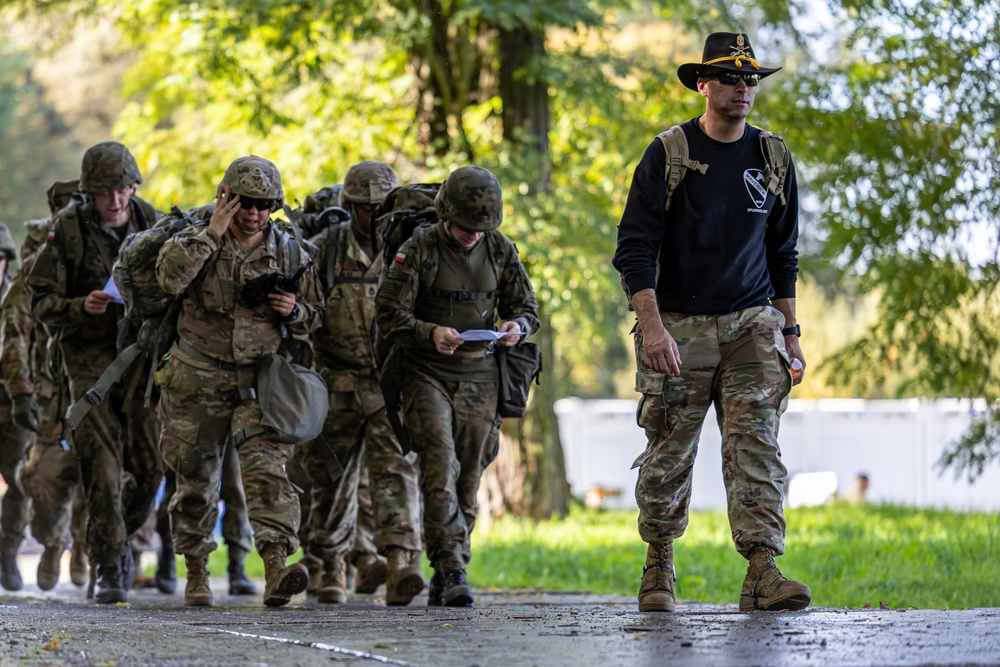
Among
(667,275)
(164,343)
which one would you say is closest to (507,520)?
(164,343)

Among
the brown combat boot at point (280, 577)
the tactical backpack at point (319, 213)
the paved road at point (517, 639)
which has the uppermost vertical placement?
the tactical backpack at point (319, 213)

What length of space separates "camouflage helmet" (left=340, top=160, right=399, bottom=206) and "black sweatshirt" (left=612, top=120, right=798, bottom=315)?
2.83 meters

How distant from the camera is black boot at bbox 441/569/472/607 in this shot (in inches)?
309

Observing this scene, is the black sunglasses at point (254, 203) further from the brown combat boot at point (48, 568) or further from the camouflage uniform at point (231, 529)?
the brown combat boot at point (48, 568)

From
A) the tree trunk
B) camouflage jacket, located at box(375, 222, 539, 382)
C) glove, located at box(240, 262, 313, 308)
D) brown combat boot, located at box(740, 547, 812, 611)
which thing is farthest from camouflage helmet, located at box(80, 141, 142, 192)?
the tree trunk

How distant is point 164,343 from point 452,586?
2041mm

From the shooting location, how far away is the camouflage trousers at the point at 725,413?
6.48 metres

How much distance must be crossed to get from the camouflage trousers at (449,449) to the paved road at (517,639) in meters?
1.10

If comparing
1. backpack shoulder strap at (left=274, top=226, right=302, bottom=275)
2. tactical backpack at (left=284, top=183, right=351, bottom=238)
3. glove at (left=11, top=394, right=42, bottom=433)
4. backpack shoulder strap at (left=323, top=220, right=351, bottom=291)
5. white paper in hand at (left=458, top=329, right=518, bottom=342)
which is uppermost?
tactical backpack at (left=284, top=183, right=351, bottom=238)

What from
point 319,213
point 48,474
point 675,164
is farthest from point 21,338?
point 675,164

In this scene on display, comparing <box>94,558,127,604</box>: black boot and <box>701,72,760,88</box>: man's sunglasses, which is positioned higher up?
<box>701,72,760,88</box>: man's sunglasses

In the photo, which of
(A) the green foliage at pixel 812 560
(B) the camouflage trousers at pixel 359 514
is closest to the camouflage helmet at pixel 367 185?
(B) the camouflage trousers at pixel 359 514

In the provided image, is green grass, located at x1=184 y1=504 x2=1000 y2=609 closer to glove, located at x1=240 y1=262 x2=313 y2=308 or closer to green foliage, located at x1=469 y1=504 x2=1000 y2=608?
green foliage, located at x1=469 y1=504 x2=1000 y2=608

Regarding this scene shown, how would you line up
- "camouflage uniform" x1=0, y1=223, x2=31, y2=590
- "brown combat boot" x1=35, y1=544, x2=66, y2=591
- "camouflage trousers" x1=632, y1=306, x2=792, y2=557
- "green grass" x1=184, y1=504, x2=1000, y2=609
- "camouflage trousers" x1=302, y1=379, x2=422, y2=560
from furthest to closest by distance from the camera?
1. "camouflage uniform" x1=0, y1=223, x2=31, y2=590
2. "brown combat boot" x1=35, y1=544, x2=66, y2=591
3. "green grass" x1=184, y1=504, x2=1000, y2=609
4. "camouflage trousers" x1=302, y1=379, x2=422, y2=560
5. "camouflage trousers" x1=632, y1=306, x2=792, y2=557
